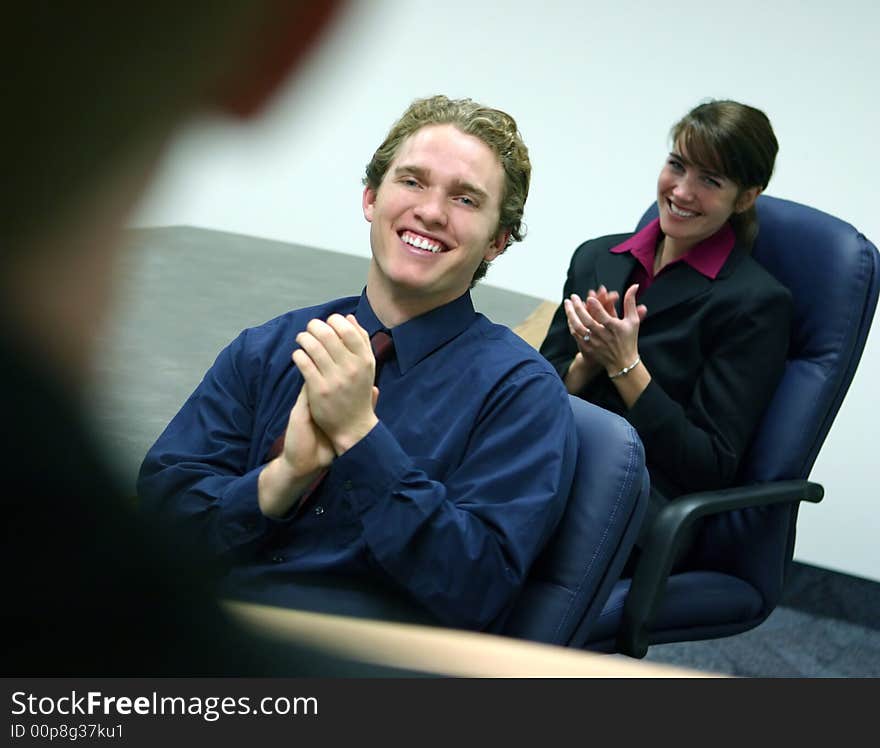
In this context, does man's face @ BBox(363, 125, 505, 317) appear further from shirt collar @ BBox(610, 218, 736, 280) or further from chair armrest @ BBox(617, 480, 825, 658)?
shirt collar @ BBox(610, 218, 736, 280)

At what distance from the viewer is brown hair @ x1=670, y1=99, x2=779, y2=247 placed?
60.6 inches

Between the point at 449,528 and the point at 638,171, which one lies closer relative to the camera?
the point at 449,528

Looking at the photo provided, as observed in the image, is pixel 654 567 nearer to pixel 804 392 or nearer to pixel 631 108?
pixel 804 392

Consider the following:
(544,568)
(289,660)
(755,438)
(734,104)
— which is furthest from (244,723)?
(734,104)

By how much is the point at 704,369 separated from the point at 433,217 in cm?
65

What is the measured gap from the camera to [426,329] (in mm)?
997

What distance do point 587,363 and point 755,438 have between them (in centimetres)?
25

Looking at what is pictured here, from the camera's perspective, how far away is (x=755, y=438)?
145cm

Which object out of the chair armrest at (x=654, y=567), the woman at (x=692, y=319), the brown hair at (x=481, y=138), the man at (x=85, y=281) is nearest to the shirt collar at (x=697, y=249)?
the woman at (x=692, y=319)

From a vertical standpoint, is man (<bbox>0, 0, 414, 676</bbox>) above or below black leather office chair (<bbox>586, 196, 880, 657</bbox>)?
above

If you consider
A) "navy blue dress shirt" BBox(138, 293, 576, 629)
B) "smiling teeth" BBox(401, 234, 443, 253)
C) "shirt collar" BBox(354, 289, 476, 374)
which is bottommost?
"navy blue dress shirt" BBox(138, 293, 576, 629)

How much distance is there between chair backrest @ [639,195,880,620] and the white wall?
729 mm

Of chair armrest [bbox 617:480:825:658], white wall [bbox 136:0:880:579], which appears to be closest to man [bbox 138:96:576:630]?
chair armrest [bbox 617:480:825:658]

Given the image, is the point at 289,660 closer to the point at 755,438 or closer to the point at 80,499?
the point at 80,499
